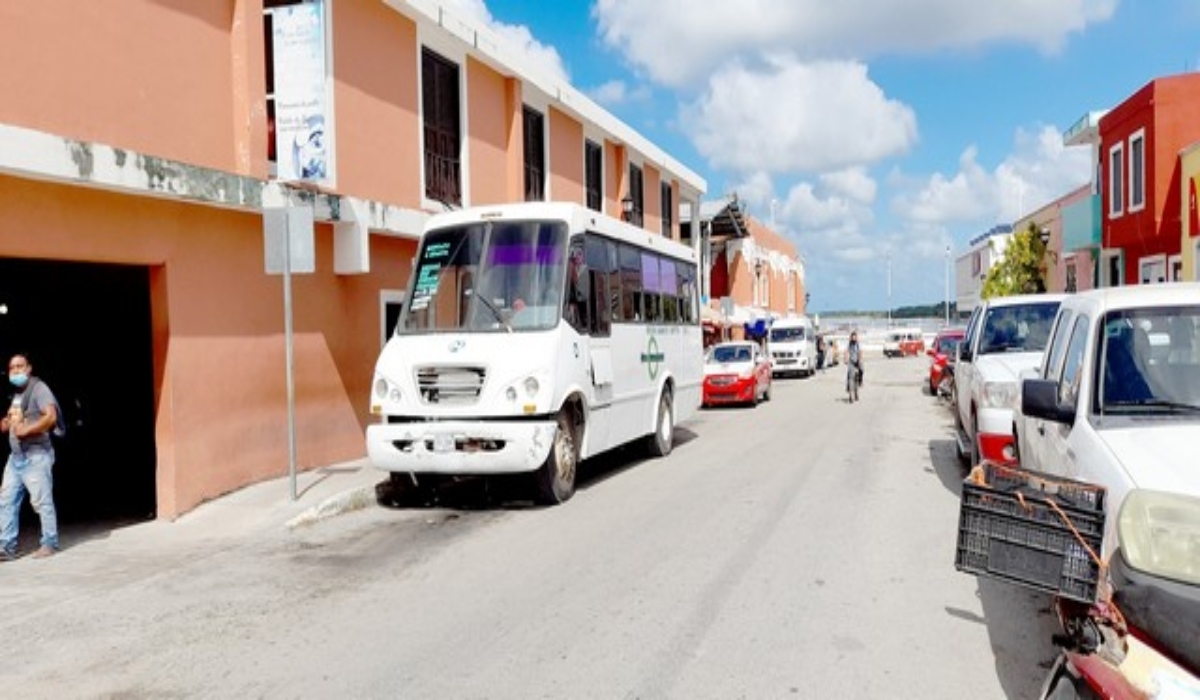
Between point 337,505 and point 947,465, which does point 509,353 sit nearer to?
point 337,505

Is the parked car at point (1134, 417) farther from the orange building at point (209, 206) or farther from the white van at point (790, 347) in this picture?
the white van at point (790, 347)

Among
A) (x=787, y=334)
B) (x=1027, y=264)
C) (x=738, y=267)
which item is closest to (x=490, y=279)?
(x=787, y=334)

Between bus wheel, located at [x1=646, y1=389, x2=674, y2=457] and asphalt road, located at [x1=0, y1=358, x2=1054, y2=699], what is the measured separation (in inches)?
131

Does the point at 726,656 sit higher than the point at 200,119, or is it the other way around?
the point at 200,119

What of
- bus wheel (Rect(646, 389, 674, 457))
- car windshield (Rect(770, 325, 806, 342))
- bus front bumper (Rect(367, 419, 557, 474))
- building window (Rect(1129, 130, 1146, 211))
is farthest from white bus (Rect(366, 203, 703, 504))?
car windshield (Rect(770, 325, 806, 342))

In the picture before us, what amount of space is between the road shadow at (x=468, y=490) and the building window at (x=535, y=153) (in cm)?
917

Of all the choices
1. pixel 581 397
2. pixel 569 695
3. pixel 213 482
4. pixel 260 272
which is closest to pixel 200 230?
pixel 260 272

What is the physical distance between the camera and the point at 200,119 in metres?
10.3

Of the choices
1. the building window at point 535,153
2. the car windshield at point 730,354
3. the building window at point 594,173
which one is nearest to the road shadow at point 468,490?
the building window at point 535,153

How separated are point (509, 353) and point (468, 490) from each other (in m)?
2.21

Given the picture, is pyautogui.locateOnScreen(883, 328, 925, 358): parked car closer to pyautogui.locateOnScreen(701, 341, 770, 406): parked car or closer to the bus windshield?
pyautogui.locateOnScreen(701, 341, 770, 406): parked car

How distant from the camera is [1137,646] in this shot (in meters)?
3.21

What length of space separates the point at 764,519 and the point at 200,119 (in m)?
7.38

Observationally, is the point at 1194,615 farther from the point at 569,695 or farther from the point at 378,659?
the point at 378,659
